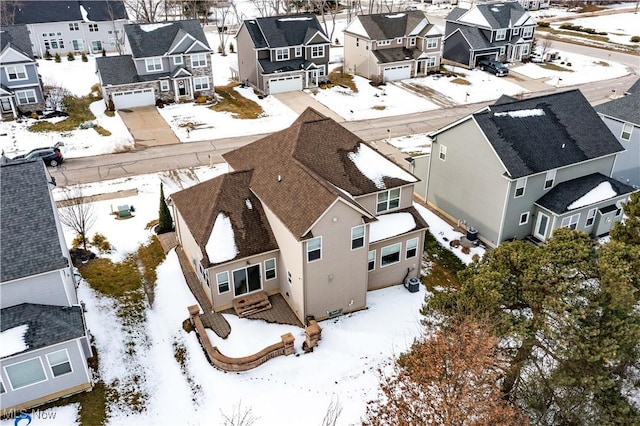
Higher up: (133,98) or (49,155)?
(133,98)

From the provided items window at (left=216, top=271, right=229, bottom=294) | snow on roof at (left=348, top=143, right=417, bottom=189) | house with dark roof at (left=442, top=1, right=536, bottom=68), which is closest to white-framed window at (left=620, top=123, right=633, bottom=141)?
snow on roof at (left=348, top=143, right=417, bottom=189)

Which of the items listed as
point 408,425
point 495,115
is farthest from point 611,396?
point 495,115

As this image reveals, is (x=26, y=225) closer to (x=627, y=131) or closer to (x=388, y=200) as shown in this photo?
(x=388, y=200)

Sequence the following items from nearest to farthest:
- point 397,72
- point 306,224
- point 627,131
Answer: point 306,224 < point 627,131 < point 397,72

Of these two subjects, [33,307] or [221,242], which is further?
[221,242]

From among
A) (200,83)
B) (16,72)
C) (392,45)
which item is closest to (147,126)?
(200,83)

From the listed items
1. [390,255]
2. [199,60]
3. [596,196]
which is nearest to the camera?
[390,255]
